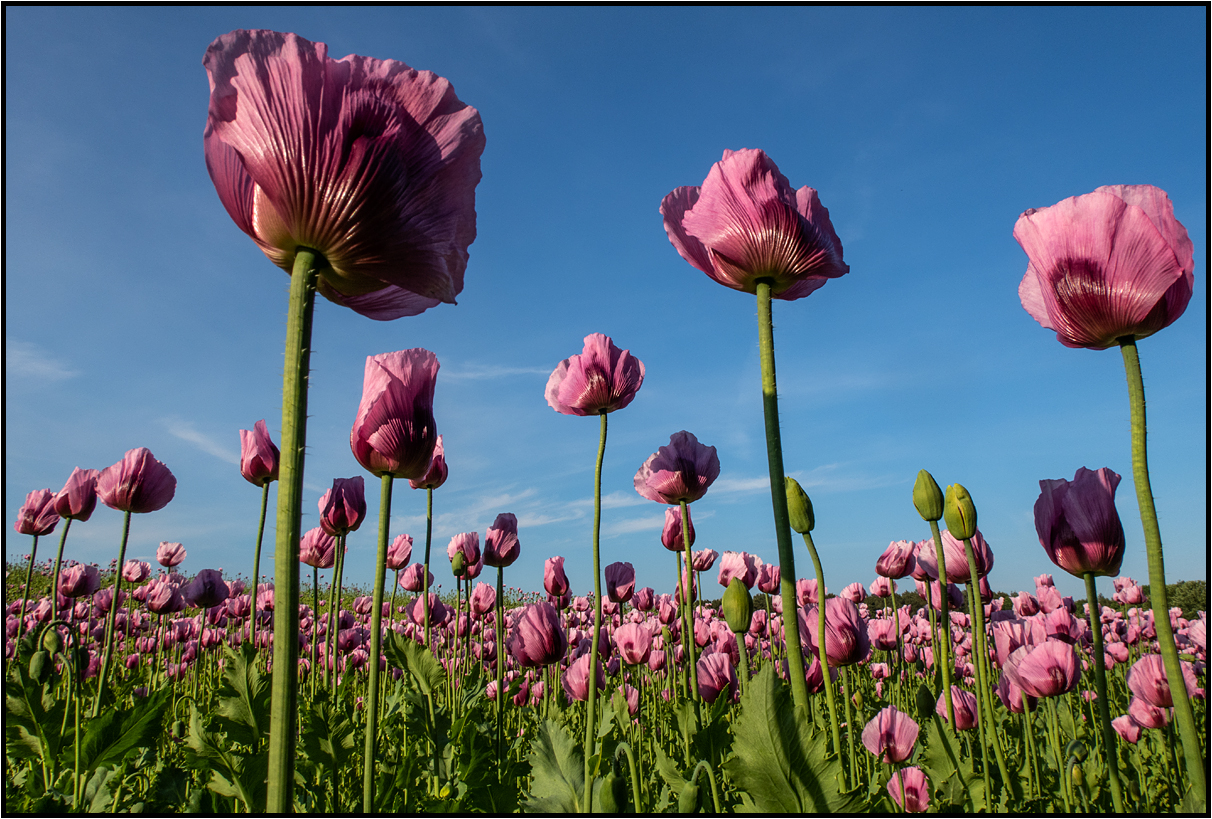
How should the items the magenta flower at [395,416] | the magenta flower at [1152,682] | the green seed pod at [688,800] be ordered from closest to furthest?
1. the green seed pod at [688,800]
2. the magenta flower at [395,416]
3. the magenta flower at [1152,682]

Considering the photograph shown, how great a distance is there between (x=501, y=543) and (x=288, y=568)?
10.0 feet

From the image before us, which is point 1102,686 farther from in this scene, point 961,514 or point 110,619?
point 110,619

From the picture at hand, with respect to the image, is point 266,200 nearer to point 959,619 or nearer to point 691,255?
point 691,255

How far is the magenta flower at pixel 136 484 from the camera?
3.64m

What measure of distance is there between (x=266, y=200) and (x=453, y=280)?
32 cm

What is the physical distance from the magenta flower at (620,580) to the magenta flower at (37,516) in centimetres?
435

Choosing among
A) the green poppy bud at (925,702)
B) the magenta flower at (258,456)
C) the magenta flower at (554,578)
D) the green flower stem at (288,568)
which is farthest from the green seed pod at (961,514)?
the magenta flower at (258,456)

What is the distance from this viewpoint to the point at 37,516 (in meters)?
Result: 5.21

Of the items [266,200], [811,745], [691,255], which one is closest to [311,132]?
[266,200]

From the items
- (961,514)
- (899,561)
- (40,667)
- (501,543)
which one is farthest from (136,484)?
(899,561)

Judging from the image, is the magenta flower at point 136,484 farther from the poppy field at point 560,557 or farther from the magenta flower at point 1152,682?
the magenta flower at point 1152,682

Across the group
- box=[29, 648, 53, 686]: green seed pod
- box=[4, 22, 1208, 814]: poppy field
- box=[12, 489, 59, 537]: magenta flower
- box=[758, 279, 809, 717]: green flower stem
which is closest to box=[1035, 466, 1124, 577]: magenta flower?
box=[4, 22, 1208, 814]: poppy field

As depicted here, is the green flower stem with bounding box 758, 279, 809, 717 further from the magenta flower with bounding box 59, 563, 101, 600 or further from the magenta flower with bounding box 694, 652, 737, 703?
→ the magenta flower with bounding box 59, 563, 101, 600

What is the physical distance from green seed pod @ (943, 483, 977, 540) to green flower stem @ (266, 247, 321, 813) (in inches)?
82.1
